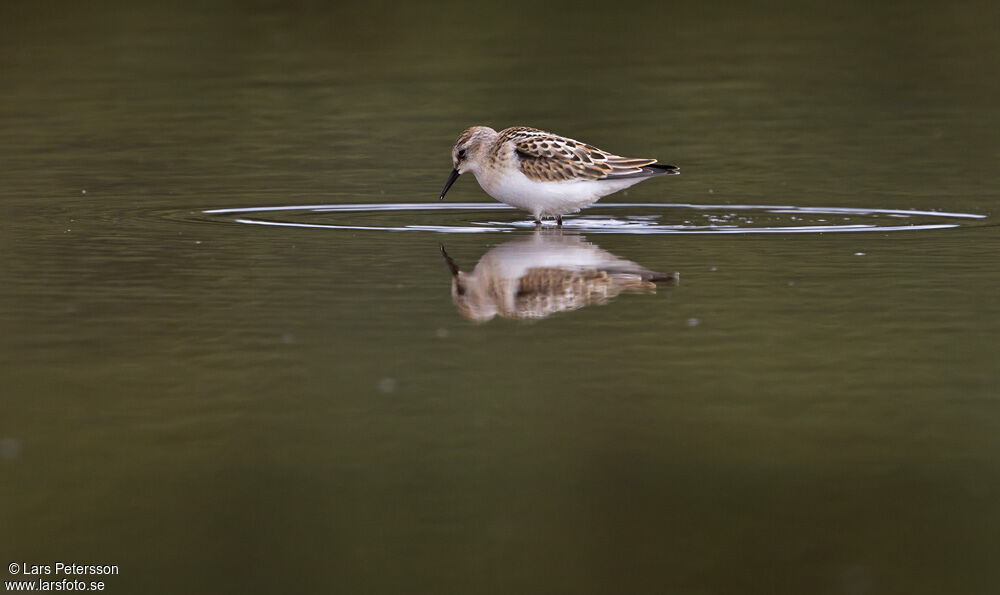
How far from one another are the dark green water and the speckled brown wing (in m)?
0.83

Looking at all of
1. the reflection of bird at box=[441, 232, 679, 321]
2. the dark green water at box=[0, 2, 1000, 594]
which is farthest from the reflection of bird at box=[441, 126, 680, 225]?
the reflection of bird at box=[441, 232, 679, 321]

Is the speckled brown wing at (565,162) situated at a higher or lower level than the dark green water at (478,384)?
higher

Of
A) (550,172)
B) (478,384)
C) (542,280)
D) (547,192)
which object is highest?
(550,172)

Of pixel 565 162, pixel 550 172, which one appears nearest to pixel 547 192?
pixel 550 172

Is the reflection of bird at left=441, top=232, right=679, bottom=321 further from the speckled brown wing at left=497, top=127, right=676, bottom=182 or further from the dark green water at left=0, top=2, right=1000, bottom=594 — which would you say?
the speckled brown wing at left=497, top=127, right=676, bottom=182

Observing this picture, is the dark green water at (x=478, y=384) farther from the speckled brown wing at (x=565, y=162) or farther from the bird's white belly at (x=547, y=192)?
the speckled brown wing at (x=565, y=162)

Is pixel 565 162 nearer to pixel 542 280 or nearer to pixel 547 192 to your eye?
pixel 547 192

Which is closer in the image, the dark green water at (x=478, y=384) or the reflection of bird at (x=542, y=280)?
the dark green water at (x=478, y=384)

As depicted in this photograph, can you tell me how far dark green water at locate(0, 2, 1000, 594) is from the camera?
21.7 ft

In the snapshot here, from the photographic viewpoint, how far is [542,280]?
11.7 metres

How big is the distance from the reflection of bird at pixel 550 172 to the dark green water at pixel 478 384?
2.38 ft

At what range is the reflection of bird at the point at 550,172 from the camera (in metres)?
Answer: 14.5

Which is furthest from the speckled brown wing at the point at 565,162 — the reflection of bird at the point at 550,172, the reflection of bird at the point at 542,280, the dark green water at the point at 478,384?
the reflection of bird at the point at 542,280

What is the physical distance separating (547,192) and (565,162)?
A: 0.31 m
